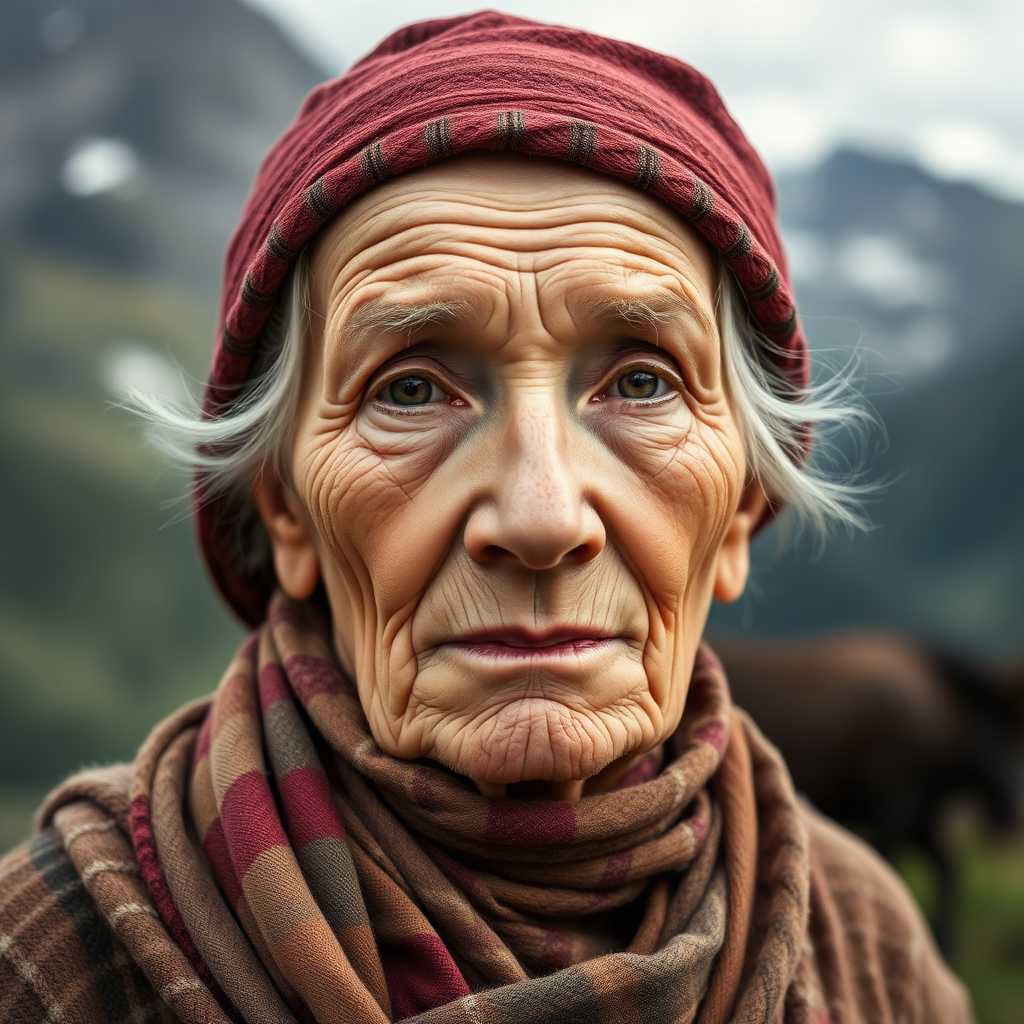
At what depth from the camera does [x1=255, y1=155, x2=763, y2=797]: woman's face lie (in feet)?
5.08

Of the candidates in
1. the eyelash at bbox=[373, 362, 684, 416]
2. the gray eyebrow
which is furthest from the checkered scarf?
the gray eyebrow

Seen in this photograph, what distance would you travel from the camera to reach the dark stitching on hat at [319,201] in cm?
166

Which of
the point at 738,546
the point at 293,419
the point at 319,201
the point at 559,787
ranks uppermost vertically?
the point at 319,201

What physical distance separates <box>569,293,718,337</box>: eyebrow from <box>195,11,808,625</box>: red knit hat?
6.1 inches

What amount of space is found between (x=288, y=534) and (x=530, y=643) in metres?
0.63

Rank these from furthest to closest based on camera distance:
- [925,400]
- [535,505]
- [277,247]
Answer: [925,400], [277,247], [535,505]

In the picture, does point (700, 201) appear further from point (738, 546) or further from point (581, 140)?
point (738, 546)

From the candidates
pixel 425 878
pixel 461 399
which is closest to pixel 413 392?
pixel 461 399

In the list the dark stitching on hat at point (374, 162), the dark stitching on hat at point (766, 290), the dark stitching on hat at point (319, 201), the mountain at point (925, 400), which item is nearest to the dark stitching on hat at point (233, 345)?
the dark stitching on hat at point (319, 201)

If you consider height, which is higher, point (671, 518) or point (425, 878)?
point (671, 518)

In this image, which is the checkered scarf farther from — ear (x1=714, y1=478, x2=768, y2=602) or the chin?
ear (x1=714, y1=478, x2=768, y2=602)

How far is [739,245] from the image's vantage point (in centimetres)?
174

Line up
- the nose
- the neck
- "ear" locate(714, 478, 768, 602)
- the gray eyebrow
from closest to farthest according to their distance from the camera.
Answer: the nose < the gray eyebrow < the neck < "ear" locate(714, 478, 768, 602)

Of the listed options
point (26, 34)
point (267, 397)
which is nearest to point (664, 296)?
point (267, 397)
